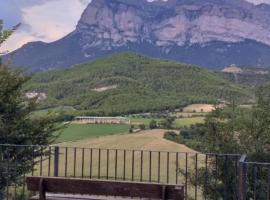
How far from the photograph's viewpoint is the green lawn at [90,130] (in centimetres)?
6116

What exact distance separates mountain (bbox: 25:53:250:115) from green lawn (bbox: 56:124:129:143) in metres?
16.8

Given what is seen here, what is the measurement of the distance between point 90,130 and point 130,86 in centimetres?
4905

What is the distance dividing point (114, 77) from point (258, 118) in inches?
4011

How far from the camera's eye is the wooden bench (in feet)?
16.9

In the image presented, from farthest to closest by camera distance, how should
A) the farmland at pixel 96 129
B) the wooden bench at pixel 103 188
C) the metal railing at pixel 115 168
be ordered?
the farmland at pixel 96 129, the metal railing at pixel 115 168, the wooden bench at pixel 103 188

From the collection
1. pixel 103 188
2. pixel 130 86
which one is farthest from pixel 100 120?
pixel 103 188

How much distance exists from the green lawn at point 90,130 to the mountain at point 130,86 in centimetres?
1684

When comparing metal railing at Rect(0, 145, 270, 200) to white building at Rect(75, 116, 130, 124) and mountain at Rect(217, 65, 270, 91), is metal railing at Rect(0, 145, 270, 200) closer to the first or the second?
white building at Rect(75, 116, 130, 124)

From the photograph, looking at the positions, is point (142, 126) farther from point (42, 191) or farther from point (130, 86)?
point (42, 191)

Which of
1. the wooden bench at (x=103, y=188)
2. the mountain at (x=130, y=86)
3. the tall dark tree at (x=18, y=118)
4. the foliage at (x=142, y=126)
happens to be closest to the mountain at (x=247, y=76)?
the mountain at (x=130, y=86)

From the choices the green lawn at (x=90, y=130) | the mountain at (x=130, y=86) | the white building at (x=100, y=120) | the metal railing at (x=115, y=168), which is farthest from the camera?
the mountain at (x=130, y=86)

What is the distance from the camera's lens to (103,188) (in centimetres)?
530

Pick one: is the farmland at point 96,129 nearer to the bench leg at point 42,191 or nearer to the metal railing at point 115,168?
the metal railing at point 115,168

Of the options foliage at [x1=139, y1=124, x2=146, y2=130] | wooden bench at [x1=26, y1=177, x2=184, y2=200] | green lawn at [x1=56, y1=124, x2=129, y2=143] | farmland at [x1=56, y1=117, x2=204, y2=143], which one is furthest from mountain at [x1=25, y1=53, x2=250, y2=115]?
wooden bench at [x1=26, y1=177, x2=184, y2=200]
